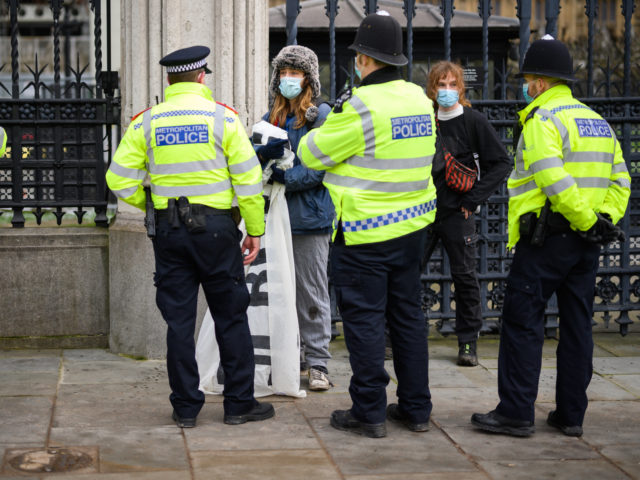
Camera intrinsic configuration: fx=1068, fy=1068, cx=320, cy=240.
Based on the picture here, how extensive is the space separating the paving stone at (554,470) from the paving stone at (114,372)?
2358mm

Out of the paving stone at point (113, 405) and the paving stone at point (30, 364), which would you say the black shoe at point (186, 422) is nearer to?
the paving stone at point (113, 405)

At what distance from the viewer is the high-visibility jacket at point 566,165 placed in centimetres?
508

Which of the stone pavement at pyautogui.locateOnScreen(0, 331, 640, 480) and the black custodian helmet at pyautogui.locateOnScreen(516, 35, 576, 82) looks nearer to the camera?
the stone pavement at pyautogui.locateOnScreen(0, 331, 640, 480)

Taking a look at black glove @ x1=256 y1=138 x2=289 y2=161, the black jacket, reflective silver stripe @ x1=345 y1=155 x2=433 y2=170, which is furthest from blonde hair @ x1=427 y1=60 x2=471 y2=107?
reflective silver stripe @ x1=345 y1=155 x2=433 y2=170

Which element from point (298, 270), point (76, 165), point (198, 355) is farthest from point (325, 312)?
point (76, 165)

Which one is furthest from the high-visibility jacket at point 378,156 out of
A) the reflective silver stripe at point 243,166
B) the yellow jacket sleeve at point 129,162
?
the yellow jacket sleeve at point 129,162

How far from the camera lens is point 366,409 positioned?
5.26 meters

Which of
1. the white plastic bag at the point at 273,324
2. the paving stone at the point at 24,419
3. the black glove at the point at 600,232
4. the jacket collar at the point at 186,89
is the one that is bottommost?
the paving stone at the point at 24,419

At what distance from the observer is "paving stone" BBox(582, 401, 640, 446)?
534 centimetres

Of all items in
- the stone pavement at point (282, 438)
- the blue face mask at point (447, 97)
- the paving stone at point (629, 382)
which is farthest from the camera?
the blue face mask at point (447, 97)

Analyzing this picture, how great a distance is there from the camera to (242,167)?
530 centimetres

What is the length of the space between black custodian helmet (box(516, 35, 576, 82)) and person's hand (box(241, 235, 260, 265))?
168cm

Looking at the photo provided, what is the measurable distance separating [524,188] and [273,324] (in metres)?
1.63

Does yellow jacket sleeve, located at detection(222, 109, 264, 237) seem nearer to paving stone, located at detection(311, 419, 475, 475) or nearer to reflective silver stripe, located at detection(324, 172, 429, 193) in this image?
reflective silver stripe, located at detection(324, 172, 429, 193)
